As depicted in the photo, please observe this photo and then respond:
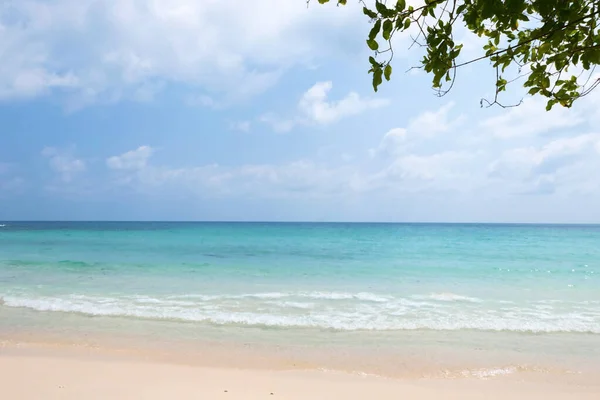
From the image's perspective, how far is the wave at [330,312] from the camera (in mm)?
8086

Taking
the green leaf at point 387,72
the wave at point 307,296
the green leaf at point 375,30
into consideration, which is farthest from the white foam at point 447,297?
the green leaf at point 375,30

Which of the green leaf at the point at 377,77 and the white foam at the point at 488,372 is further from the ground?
the green leaf at the point at 377,77

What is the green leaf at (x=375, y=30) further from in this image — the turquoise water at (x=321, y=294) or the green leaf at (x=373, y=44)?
the turquoise water at (x=321, y=294)

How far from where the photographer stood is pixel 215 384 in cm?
501

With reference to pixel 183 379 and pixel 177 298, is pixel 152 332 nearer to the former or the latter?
pixel 183 379

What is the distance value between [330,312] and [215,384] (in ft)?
14.6

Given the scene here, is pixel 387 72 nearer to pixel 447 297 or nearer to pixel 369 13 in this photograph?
pixel 369 13

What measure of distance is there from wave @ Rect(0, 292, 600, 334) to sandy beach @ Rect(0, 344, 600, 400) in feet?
8.25

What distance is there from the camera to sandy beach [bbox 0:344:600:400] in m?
4.71

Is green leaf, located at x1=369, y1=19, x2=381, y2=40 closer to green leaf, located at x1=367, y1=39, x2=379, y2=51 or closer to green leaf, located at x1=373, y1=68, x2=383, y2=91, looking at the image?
green leaf, located at x1=367, y1=39, x2=379, y2=51

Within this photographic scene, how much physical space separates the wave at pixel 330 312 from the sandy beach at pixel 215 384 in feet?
8.25

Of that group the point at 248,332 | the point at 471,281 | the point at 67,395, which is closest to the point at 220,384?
the point at 67,395

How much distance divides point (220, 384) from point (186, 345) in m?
1.87

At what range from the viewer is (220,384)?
5.02 m
